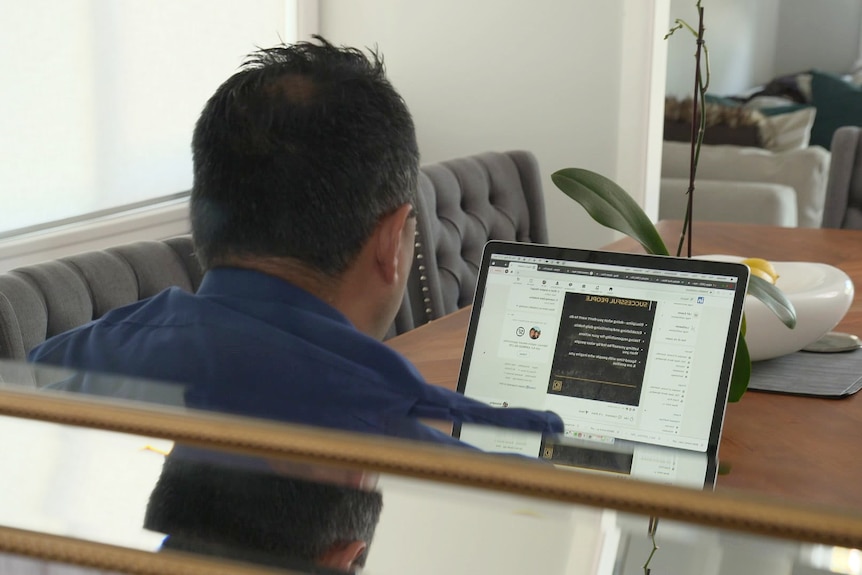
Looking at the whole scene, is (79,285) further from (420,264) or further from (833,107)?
(833,107)

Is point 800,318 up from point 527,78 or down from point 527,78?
down

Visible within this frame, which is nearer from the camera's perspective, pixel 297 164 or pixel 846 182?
pixel 297 164

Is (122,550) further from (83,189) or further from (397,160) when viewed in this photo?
(83,189)

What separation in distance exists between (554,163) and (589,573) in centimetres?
242

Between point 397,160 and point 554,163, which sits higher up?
point 397,160

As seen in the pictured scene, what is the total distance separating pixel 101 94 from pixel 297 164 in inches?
62.5

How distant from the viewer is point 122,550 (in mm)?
250

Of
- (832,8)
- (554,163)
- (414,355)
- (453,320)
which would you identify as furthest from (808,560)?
(832,8)

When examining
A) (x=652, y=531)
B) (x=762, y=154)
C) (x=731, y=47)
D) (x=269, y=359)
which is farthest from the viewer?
(x=731, y=47)

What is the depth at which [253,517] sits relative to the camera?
0.82 ft

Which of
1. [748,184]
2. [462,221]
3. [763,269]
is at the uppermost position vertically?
[763,269]

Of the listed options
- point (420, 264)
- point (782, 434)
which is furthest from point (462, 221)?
point (782, 434)

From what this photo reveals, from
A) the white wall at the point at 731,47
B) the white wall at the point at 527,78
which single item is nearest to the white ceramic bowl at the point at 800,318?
the white wall at the point at 527,78

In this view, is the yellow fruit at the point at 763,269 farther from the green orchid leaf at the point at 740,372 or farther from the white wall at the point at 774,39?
the white wall at the point at 774,39
